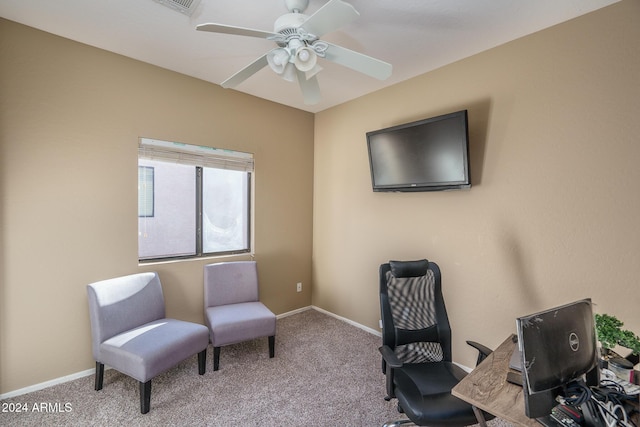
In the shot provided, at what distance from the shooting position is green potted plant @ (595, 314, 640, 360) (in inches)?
48.5

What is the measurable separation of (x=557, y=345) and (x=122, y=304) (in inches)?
112

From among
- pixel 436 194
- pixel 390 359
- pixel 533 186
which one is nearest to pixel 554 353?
pixel 390 359

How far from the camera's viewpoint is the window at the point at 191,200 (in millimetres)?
2846

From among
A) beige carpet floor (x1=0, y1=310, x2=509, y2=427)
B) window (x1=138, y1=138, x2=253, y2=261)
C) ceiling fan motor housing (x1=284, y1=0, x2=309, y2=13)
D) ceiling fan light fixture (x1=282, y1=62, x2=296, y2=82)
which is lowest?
beige carpet floor (x1=0, y1=310, x2=509, y2=427)

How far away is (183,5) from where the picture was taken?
1912 mm

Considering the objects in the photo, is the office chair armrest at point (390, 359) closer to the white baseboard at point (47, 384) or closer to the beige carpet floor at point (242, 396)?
the beige carpet floor at point (242, 396)

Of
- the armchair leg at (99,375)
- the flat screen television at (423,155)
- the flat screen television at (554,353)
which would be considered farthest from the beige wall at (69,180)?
the flat screen television at (554,353)

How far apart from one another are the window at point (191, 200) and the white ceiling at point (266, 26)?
863mm

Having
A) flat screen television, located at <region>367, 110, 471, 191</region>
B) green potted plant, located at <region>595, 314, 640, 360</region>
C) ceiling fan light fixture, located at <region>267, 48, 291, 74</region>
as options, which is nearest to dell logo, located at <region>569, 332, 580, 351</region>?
green potted plant, located at <region>595, 314, 640, 360</region>

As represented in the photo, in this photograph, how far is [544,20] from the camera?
6.64 ft

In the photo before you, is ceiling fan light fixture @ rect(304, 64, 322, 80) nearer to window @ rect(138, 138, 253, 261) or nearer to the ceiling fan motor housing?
the ceiling fan motor housing

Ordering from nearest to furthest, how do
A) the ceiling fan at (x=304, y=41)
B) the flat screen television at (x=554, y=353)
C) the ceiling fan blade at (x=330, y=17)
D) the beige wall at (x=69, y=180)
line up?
the flat screen television at (x=554, y=353) < the ceiling fan blade at (x=330, y=17) < the ceiling fan at (x=304, y=41) < the beige wall at (x=69, y=180)

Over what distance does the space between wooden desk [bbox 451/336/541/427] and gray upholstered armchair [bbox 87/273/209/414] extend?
1.94 meters

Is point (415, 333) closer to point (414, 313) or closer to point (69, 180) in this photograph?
point (414, 313)
